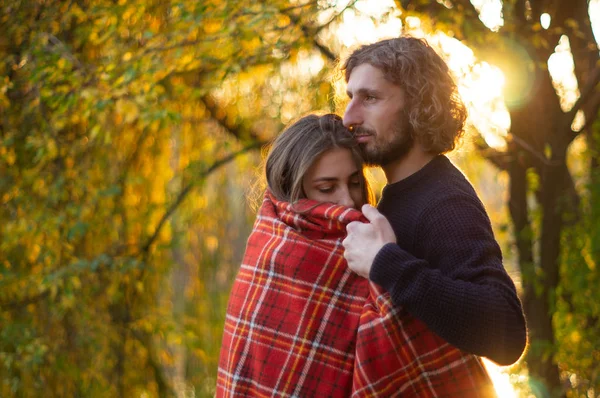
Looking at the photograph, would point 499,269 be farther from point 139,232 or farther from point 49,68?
point 139,232

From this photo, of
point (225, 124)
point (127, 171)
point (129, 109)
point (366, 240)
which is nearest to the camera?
point (366, 240)

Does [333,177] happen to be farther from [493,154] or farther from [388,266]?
[493,154]

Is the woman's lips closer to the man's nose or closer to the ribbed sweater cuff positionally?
the man's nose

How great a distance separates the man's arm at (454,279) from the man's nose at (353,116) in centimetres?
28

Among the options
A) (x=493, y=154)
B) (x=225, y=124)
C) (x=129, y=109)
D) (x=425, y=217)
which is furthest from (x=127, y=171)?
(x=425, y=217)

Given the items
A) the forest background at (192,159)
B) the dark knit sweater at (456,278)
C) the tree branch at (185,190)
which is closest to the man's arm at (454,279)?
the dark knit sweater at (456,278)

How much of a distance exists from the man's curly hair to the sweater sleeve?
293 mm

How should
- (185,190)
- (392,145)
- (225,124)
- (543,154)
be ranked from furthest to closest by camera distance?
(225,124) < (185,190) < (543,154) < (392,145)

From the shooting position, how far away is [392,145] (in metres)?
1.89

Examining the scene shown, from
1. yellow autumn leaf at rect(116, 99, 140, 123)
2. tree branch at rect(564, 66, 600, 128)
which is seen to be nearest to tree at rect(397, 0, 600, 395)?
tree branch at rect(564, 66, 600, 128)

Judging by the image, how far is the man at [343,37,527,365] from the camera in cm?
157

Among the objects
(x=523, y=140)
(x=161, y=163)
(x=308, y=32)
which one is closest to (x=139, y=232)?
(x=161, y=163)

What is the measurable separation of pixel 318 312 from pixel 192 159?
2863 mm

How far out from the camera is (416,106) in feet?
6.26
